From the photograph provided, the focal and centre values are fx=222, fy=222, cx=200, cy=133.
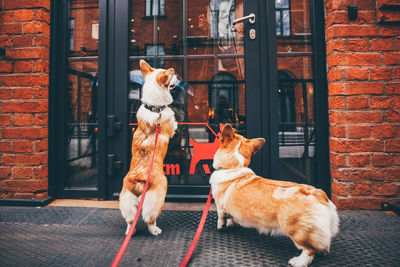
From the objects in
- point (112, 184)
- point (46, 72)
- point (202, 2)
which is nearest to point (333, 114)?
point (202, 2)

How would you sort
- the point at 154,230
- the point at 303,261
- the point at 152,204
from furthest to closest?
the point at 154,230 → the point at 152,204 → the point at 303,261

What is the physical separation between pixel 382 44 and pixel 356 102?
695mm

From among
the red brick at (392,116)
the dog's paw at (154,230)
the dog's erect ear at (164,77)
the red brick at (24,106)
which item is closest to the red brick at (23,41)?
the red brick at (24,106)

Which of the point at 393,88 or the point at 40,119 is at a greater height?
the point at 393,88

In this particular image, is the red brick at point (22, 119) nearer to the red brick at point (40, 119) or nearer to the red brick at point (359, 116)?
the red brick at point (40, 119)

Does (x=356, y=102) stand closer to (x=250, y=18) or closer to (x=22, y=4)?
(x=250, y=18)

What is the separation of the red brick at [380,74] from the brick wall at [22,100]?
375cm

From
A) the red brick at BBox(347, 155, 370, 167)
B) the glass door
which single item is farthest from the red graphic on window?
the red brick at BBox(347, 155, 370, 167)

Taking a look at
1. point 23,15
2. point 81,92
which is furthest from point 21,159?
point 23,15

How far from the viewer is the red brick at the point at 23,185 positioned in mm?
2654

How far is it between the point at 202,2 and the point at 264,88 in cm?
138

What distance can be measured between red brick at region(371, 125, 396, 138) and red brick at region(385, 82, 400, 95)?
365 mm

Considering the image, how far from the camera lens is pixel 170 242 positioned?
184 cm

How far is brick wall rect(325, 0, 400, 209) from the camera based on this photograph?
7.84 feet
